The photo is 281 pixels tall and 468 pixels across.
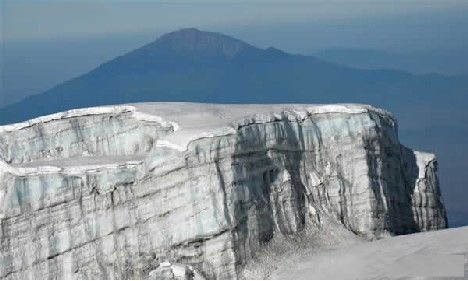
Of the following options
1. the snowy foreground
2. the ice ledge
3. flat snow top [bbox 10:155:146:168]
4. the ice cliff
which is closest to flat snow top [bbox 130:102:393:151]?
the ice cliff

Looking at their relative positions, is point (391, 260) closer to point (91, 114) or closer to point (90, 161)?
point (90, 161)

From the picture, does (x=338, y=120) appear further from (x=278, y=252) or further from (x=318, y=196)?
(x=278, y=252)

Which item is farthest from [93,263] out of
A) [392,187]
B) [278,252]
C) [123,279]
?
[392,187]

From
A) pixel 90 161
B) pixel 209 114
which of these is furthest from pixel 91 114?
pixel 209 114

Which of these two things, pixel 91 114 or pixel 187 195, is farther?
pixel 91 114

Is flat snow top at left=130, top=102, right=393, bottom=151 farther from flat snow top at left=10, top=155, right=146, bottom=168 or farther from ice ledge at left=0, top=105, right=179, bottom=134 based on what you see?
flat snow top at left=10, top=155, right=146, bottom=168

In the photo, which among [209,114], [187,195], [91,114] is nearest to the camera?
[187,195]

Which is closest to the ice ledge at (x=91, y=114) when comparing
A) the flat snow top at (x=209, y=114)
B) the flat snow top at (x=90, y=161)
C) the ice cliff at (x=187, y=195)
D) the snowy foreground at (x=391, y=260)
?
the ice cliff at (x=187, y=195)
